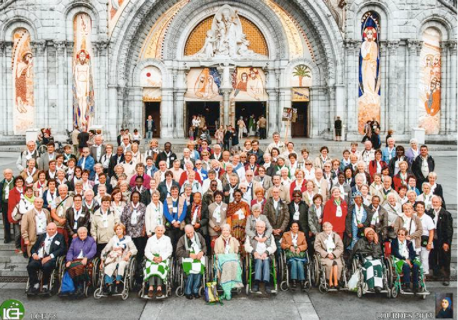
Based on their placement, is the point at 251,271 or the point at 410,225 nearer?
the point at 251,271

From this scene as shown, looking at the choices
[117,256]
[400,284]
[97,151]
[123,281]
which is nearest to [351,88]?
[97,151]

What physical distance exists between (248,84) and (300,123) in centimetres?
442

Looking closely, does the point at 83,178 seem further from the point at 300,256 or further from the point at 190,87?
the point at 190,87

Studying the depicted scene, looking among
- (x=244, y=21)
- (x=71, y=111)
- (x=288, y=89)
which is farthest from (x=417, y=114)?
(x=71, y=111)

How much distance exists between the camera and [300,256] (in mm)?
10984

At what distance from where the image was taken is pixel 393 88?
2836 cm

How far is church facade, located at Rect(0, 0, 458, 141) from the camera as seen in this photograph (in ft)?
91.4

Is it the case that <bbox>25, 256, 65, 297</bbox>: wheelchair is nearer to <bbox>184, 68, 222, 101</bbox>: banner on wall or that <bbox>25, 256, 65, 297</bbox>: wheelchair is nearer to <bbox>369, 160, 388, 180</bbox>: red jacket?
<bbox>369, 160, 388, 180</bbox>: red jacket

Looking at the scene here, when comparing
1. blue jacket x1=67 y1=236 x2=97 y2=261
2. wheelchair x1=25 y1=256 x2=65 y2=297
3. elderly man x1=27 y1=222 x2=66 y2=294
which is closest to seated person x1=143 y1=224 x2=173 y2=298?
blue jacket x1=67 y1=236 x2=97 y2=261

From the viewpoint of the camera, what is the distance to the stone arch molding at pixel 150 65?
99.1 feet

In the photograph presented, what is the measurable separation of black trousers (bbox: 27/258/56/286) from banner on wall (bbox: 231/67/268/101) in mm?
21804

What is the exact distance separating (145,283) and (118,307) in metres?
0.88

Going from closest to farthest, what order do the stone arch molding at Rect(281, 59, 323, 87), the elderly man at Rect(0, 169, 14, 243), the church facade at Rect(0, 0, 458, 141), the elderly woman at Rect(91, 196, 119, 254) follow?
the elderly woman at Rect(91, 196, 119, 254) → the elderly man at Rect(0, 169, 14, 243) → the church facade at Rect(0, 0, 458, 141) → the stone arch molding at Rect(281, 59, 323, 87)

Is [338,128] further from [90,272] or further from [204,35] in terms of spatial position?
[90,272]
